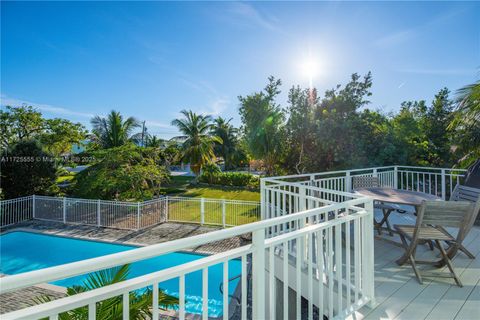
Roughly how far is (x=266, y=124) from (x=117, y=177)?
8.33 m

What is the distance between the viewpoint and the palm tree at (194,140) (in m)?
19.0

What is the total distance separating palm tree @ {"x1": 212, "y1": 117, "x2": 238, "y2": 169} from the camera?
25438 millimetres

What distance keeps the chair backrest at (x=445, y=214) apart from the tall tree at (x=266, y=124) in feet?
35.2

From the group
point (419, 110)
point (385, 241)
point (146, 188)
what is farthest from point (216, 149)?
point (385, 241)

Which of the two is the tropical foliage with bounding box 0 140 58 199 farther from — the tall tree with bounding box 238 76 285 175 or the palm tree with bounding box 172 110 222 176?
the tall tree with bounding box 238 76 285 175

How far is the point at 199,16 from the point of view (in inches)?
251

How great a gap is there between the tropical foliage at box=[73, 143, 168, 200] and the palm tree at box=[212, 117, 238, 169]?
12.7 meters

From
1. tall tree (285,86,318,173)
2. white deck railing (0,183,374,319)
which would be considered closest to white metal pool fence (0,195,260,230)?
tall tree (285,86,318,173)

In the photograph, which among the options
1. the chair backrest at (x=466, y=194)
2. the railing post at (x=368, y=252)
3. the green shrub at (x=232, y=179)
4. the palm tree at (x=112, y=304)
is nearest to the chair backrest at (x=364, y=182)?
the chair backrest at (x=466, y=194)

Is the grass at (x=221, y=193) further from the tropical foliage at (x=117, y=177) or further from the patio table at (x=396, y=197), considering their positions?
the patio table at (x=396, y=197)

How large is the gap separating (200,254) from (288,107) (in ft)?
29.8

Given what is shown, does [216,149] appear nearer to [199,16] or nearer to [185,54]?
[185,54]

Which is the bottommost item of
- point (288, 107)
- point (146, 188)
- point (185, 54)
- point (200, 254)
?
point (200, 254)

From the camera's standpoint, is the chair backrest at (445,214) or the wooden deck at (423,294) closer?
the wooden deck at (423,294)
